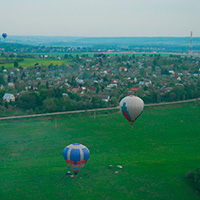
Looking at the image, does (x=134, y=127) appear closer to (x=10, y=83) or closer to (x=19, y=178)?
(x=19, y=178)

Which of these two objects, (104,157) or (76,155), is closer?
(76,155)

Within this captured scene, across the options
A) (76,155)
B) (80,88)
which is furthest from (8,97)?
(76,155)

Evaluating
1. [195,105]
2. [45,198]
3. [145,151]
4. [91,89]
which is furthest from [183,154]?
[91,89]

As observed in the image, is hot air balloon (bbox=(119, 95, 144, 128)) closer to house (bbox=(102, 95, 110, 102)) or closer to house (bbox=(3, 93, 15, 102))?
house (bbox=(102, 95, 110, 102))

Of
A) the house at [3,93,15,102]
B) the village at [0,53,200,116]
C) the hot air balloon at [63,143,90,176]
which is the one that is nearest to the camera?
the hot air balloon at [63,143,90,176]

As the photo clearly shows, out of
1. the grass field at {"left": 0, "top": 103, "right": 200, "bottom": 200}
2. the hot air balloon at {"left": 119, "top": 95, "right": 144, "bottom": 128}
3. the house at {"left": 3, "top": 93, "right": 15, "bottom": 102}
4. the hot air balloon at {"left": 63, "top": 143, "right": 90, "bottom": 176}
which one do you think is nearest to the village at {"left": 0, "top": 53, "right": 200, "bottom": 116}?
the house at {"left": 3, "top": 93, "right": 15, "bottom": 102}

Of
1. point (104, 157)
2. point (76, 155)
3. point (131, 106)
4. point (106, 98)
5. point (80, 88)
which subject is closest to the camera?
point (76, 155)

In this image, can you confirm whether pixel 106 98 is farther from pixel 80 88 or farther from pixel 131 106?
pixel 131 106

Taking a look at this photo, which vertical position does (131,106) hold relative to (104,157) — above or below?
above
